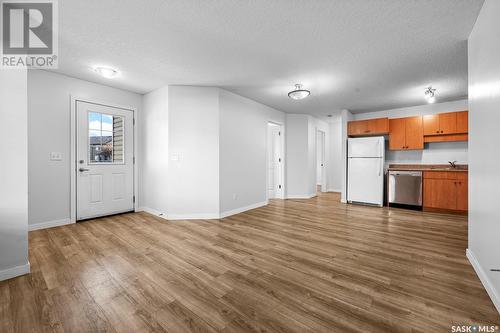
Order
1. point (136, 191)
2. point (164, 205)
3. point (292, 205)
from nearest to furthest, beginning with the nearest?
1. point (164, 205)
2. point (136, 191)
3. point (292, 205)

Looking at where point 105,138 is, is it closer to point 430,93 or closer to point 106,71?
point 106,71

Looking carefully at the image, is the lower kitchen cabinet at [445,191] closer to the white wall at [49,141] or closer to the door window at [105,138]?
the door window at [105,138]

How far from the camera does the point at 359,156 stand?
5508 millimetres

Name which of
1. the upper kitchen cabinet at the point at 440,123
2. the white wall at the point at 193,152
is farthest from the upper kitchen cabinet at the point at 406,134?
the white wall at the point at 193,152

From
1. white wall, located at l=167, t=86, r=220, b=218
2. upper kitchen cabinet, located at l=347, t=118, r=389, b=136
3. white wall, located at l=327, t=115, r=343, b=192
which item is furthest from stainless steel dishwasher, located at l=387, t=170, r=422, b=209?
white wall, located at l=167, t=86, r=220, b=218

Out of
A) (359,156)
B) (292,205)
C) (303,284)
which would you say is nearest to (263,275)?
(303,284)

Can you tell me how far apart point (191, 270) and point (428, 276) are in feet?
7.51

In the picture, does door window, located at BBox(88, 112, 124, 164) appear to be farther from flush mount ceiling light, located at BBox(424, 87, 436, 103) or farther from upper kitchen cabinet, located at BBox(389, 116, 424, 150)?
upper kitchen cabinet, located at BBox(389, 116, 424, 150)

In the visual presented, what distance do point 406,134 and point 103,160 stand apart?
6840 mm

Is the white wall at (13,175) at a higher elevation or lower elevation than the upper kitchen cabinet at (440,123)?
lower

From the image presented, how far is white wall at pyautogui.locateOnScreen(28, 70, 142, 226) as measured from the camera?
131 inches

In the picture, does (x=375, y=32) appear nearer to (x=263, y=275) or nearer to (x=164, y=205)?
(x=263, y=275)

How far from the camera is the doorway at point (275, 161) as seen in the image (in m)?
6.29

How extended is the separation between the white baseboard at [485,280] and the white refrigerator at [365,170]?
9.70ft
